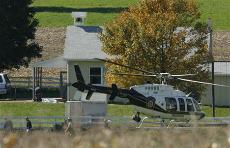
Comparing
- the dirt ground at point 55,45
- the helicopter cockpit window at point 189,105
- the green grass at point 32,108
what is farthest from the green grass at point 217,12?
the helicopter cockpit window at point 189,105

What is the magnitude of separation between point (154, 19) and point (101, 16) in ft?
139

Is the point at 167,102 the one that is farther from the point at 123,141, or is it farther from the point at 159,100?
the point at 123,141

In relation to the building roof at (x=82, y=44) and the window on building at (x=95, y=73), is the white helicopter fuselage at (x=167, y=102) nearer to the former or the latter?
the window on building at (x=95, y=73)

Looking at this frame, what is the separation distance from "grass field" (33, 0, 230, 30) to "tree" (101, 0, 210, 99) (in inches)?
1393

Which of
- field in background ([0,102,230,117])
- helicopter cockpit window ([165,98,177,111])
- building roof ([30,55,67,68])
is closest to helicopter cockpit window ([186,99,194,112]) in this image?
helicopter cockpit window ([165,98,177,111])

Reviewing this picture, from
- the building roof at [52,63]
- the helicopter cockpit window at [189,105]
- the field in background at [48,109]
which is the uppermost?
the building roof at [52,63]

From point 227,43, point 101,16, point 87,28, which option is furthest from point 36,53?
point 101,16

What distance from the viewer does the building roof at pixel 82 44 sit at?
4744 centimetres

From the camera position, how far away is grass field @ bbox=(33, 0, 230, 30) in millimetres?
79500

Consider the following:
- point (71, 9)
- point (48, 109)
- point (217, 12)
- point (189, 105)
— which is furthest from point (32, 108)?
point (217, 12)

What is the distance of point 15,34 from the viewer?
51.8m

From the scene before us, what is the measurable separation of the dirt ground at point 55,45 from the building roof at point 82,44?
10.4 m

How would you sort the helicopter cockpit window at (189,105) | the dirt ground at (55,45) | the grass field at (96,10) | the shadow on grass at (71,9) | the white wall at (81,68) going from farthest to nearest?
the shadow on grass at (71,9) < the grass field at (96,10) < the dirt ground at (55,45) < the white wall at (81,68) < the helicopter cockpit window at (189,105)

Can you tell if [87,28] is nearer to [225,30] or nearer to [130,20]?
[130,20]
